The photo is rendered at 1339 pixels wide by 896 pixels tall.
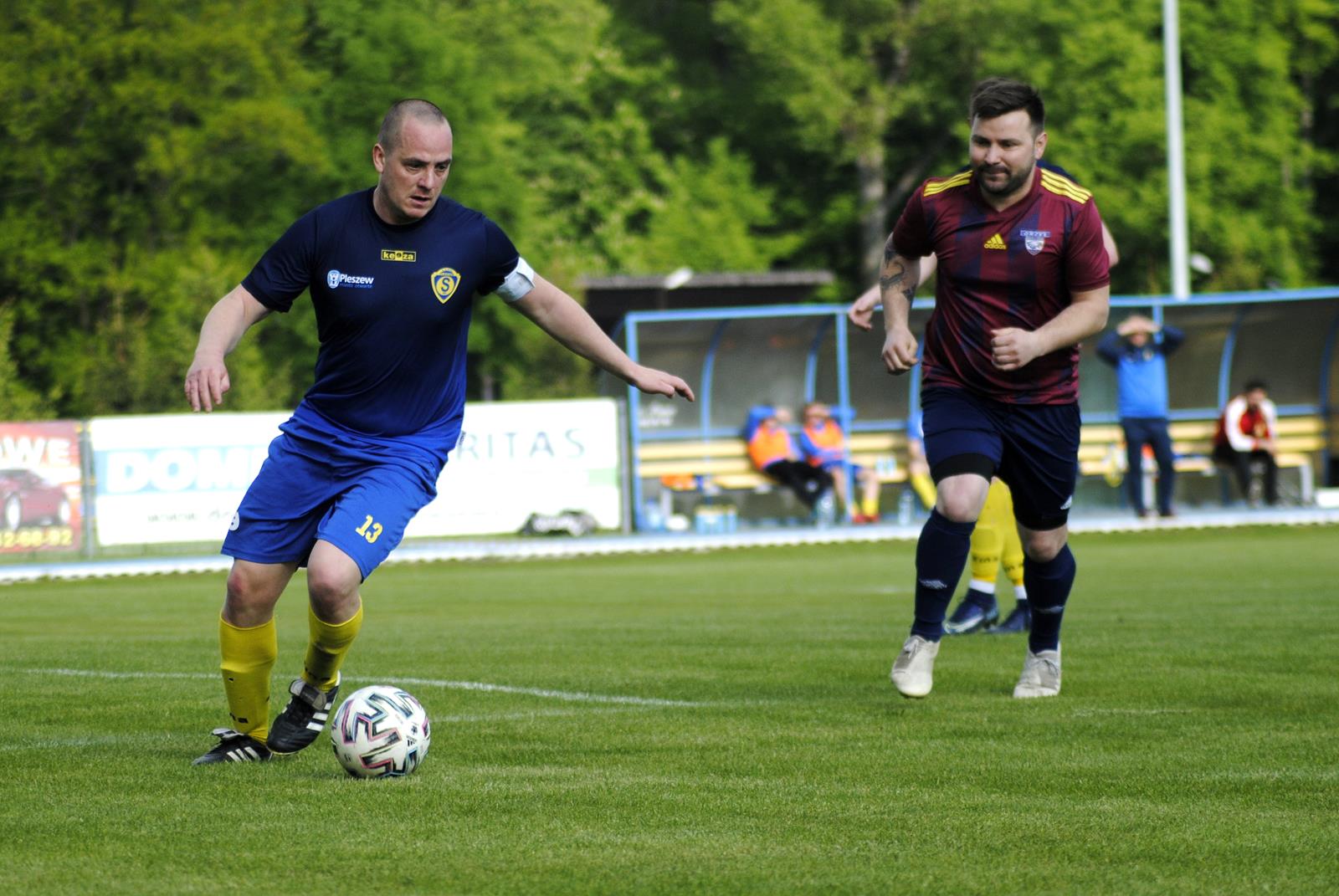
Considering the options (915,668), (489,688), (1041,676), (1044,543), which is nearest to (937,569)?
(915,668)

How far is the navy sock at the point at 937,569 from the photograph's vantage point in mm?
7230

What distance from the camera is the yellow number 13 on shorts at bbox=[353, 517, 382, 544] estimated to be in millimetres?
6086

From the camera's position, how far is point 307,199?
1620 inches

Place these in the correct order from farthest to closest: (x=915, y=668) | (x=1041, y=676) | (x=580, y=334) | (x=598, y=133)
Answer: (x=598, y=133)
(x=1041, y=676)
(x=915, y=668)
(x=580, y=334)

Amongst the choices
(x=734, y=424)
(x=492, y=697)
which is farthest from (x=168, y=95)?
(x=492, y=697)

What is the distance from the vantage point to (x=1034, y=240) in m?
7.28

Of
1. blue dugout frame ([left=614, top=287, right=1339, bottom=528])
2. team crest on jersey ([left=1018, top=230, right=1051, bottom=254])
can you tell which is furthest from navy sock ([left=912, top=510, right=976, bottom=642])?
blue dugout frame ([left=614, top=287, right=1339, bottom=528])

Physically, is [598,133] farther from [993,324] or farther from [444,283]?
[444,283]

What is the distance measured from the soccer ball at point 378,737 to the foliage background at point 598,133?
24152mm

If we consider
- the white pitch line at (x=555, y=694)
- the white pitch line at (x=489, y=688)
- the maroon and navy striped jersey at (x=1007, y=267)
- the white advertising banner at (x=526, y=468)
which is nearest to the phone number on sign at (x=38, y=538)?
the white advertising banner at (x=526, y=468)

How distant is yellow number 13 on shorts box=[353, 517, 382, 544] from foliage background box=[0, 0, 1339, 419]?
23870mm

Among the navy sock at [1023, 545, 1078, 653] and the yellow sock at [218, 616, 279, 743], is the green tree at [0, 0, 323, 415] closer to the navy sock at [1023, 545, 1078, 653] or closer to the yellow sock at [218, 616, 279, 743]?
the navy sock at [1023, 545, 1078, 653]

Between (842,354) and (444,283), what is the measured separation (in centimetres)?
2015

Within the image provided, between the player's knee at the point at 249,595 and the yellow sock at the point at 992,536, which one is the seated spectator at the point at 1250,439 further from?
the player's knee at the point at 249,595
